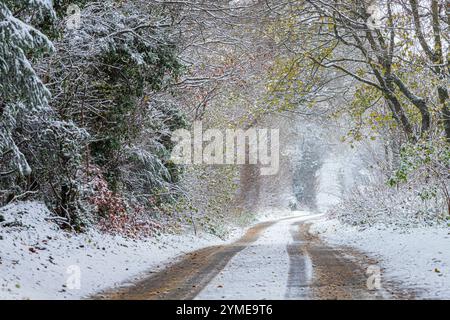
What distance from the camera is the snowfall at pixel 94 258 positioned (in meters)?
8.05

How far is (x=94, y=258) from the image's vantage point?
11211 mm

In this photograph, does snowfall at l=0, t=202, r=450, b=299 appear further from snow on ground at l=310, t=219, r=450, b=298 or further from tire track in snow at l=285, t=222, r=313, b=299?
tire track in snow at l=285, t=222, r=313, b=299

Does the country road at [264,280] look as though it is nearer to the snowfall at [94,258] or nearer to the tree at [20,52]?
the snowfall at [94,258]

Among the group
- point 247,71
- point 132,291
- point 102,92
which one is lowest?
point 132,291

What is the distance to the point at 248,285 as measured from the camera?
8.35 metres

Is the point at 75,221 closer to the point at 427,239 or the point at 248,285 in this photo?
the point at 248,285

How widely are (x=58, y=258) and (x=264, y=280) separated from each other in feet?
14.7

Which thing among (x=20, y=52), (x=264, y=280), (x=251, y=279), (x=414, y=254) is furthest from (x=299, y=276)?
(x=20, y=52)

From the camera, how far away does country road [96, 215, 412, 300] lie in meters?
7.53

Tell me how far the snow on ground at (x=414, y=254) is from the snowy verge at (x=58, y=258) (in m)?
5.35

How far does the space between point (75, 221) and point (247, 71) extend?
1048 cm
